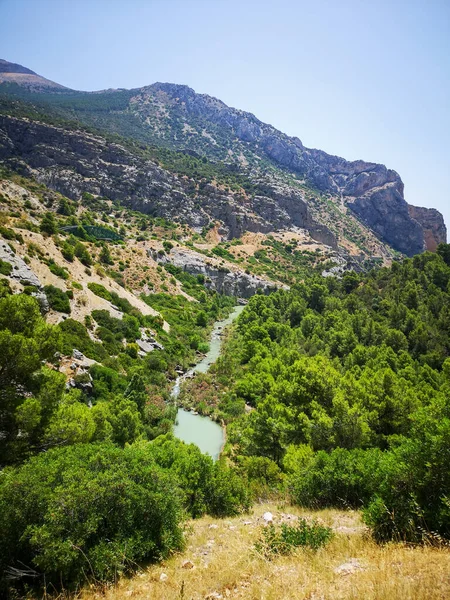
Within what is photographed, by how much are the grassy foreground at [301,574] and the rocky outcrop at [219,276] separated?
290 ft

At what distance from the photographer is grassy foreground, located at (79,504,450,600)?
19.0 feet

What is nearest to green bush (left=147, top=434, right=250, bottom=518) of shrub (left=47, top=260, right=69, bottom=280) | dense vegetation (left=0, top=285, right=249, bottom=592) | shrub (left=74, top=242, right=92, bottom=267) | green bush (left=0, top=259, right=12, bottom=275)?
dense vegetation (left=0, top=285, right=249, bottom=592)

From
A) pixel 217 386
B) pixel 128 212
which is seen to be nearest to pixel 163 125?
pixel 128 212

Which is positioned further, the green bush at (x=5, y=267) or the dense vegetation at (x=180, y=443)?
the green bush at (x=5, y=267)

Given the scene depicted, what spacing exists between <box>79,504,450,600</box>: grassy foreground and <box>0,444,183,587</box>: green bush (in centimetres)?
60

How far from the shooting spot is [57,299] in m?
37.7

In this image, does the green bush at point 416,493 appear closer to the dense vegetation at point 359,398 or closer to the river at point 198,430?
the dense vegetation at point 359,398

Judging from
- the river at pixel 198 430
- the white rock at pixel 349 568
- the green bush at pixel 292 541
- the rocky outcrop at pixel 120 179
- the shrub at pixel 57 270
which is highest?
the rocky outcrop at pixel 120 179

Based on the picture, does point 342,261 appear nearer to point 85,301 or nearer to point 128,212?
point 128,212

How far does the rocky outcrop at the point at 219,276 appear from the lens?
97125 mm

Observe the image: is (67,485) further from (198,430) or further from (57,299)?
(57,299)

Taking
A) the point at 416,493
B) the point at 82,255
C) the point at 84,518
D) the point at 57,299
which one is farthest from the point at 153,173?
the point at 416,493

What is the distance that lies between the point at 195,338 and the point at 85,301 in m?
22.2

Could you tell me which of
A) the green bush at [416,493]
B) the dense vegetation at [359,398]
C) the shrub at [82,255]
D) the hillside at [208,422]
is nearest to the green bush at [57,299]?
the hillside at [208,422]
